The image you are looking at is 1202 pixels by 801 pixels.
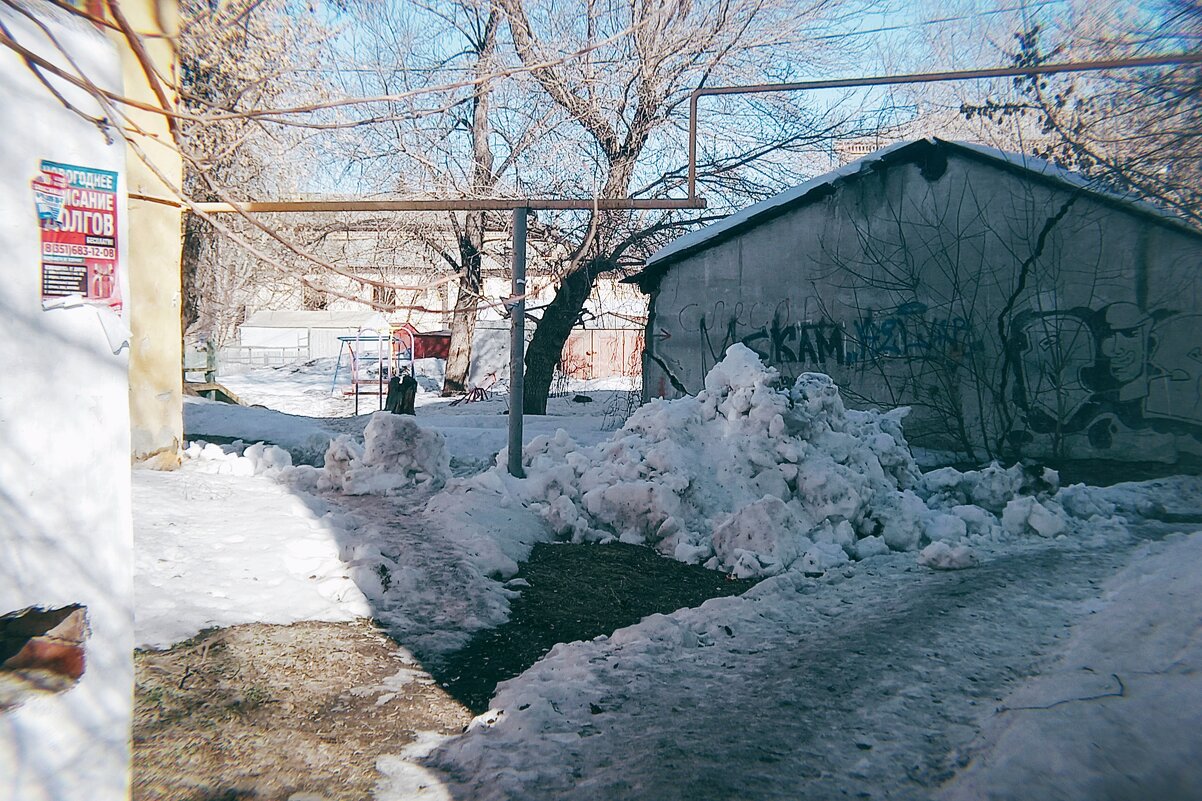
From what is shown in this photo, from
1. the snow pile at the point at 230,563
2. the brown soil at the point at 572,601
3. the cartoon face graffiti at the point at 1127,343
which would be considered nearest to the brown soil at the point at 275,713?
the snow pile at the point at 230,563

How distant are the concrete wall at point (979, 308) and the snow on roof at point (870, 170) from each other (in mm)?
176

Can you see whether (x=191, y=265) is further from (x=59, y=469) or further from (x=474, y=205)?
(x=59, y=469)

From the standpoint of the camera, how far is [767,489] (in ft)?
24.1

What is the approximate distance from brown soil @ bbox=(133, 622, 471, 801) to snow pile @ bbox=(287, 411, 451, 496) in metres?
3.30

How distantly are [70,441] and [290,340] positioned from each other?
42.3 meters

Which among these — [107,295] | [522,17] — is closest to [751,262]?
[522,17]

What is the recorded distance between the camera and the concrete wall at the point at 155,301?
7.70m

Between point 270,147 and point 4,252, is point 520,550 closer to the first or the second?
point 4,252

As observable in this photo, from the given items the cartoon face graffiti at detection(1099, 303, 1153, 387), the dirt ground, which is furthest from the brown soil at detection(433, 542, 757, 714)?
the cartoon face graffiti at detection(1099, 303, 1153, 387)

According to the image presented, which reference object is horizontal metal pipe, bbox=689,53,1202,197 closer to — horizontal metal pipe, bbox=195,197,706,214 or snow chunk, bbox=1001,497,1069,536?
horizontal metal pipe, bbox=195,197,706,214

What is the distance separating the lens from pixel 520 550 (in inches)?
255

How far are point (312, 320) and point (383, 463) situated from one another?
3619cm

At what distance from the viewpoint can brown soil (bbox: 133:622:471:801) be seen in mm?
3127

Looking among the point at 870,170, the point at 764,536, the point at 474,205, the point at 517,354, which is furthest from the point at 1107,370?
the point at 474,205
